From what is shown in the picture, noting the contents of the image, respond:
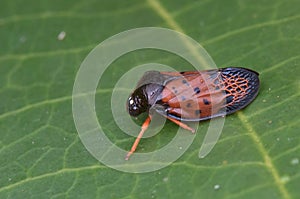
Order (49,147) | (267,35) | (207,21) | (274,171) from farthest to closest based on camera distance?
(207,21), (267,35), (49,147), (274,171)

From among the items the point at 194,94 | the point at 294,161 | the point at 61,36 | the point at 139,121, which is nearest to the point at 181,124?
the point at 194,94

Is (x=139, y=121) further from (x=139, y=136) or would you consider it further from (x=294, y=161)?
(x=294, y=161)

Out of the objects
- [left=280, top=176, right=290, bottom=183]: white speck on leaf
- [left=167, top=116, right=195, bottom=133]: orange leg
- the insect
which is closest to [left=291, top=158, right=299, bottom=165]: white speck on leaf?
A: [left=280, top=176, right=290, bottom=183]: white speck on leaf

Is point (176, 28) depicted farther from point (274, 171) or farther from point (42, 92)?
point (274, 171)

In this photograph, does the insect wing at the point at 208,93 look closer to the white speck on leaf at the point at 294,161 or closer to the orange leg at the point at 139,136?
the orange leg at the point at 139,136

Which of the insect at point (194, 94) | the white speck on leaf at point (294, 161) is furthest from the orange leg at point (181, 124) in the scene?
the white speck on leaf at point (294, 161)

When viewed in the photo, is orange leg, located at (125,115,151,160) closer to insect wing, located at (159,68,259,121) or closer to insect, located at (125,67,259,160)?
insect, located at (125,67,259,160)

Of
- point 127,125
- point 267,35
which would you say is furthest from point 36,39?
point 267,35
